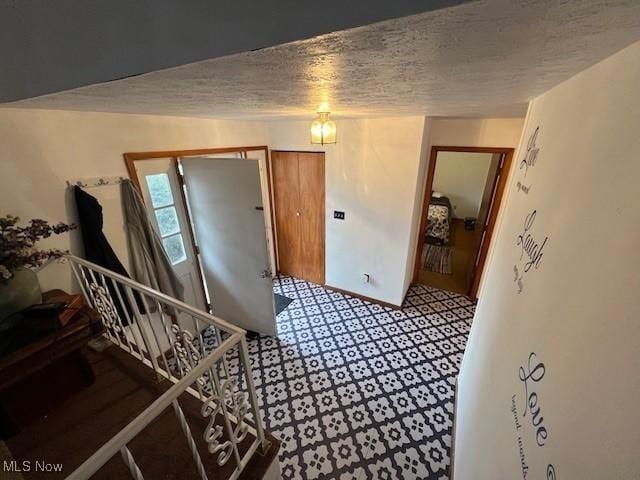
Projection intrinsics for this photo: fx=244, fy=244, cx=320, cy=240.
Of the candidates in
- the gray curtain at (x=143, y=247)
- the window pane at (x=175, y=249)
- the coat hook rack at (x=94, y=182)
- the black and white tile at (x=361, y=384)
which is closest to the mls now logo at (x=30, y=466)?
the gray curtain at (x=143, y=247)

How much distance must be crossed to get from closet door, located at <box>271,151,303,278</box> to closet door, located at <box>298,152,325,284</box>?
71 millimetres

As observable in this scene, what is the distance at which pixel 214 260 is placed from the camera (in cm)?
250

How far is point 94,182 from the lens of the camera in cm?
159

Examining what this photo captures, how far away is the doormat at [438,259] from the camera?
3.87 meters

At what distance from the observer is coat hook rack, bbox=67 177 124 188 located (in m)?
1.50

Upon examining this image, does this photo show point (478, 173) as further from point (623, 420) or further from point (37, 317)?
point (37, 317)

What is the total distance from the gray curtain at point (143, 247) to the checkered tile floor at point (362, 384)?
1.14 meters

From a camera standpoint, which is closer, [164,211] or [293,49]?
[293,49]

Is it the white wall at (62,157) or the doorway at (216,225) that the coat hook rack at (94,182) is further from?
the doorway at (216,225)

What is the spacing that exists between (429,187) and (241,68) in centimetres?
277

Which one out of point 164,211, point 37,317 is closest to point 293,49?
point 37,317

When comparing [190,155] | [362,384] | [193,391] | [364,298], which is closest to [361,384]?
[362,384]

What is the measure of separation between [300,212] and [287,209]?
0.21 m

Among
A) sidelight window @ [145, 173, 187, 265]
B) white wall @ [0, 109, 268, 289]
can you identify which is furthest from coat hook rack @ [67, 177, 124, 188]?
sidelight window @ [145, 173, 187, 265]
